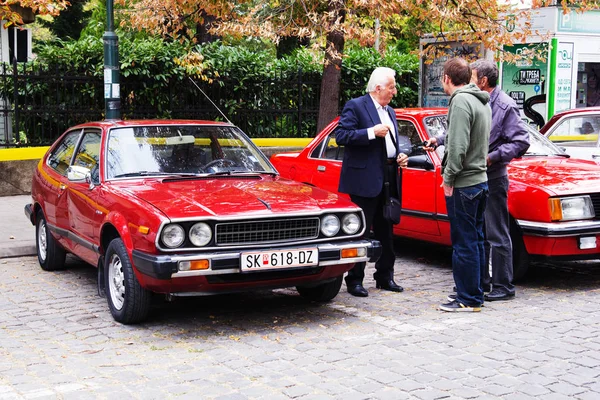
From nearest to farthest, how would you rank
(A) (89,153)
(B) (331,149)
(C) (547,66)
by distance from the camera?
1. (A) (89,153)
2. (B) (331,149)
3. (C) (547,66)

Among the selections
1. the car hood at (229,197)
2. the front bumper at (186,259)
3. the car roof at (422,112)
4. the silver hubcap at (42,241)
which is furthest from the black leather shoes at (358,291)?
Answer: the silver hubcap at (42,241)

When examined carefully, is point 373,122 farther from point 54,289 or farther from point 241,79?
point 241,79

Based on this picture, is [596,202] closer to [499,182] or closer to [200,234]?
[499,182]

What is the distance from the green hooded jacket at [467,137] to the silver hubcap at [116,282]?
2610 millimetres

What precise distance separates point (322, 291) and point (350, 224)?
29.4 inches

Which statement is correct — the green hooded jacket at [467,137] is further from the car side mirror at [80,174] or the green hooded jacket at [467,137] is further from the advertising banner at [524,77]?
the advertising banner at [524,77]

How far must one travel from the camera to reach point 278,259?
5.76 m

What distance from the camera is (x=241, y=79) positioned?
15.8 metres

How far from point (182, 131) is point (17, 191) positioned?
7.30m

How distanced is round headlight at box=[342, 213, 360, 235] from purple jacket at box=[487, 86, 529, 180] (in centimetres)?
136

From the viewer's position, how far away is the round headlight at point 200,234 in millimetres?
5609

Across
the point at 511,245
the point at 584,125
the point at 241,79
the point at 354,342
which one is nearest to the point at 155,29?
the point at 241,79

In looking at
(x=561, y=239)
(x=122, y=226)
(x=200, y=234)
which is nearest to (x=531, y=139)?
(x=561, y=239)

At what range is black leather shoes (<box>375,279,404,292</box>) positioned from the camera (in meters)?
7.31
